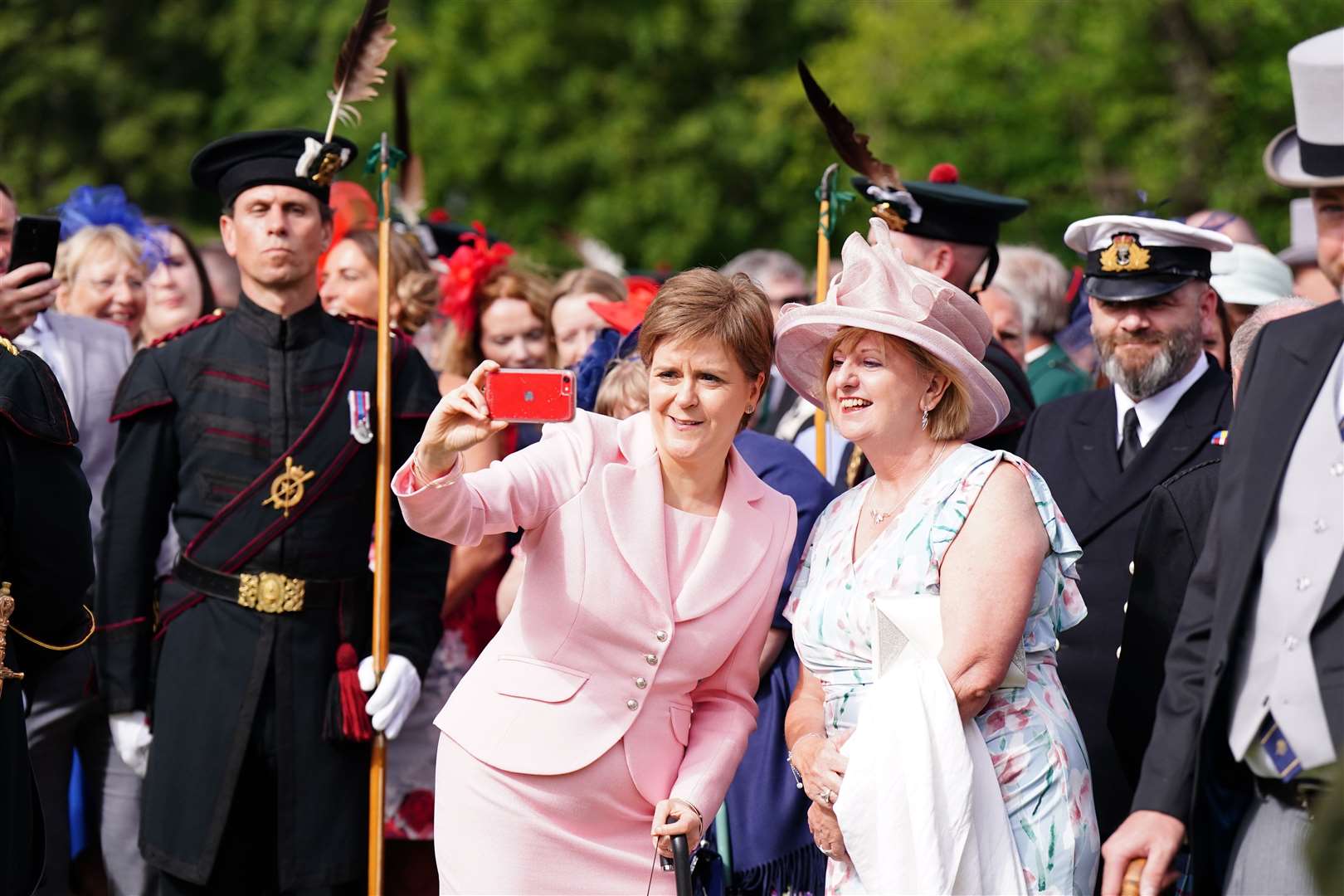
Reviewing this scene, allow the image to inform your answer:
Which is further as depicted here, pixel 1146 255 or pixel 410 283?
pixel 410 283

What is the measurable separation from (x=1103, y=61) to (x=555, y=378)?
11.2 m

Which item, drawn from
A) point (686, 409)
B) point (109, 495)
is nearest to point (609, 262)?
point (109, 495)

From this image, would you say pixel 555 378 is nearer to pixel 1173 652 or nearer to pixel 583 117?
pixel 1173 652

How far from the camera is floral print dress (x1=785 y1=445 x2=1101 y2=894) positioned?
3.67 m

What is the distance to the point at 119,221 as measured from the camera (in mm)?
7492

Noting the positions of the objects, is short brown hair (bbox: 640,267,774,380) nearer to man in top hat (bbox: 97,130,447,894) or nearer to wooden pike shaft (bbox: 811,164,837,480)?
man in top hat (bbox: 97,130,447,894)

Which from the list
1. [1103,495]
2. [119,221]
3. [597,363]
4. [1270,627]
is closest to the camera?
[1270,627]

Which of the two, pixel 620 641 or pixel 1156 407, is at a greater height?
pixel 1156 407

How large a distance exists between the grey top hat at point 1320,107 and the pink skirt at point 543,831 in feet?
6.26

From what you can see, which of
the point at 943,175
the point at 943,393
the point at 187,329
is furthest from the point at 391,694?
the point at 943,175

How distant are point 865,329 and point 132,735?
2743 millimetres

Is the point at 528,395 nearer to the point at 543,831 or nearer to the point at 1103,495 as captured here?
the point at 543,831

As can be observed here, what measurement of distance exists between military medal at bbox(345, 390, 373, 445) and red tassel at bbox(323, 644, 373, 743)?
24.6 inches

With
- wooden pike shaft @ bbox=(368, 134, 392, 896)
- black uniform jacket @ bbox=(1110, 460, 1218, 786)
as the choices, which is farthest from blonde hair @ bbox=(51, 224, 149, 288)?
black uniform jacket @ bbox=(1110, 460, 1218, 786)
